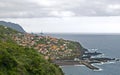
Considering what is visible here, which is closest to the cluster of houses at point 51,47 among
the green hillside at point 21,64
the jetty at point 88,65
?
the jetty at point 88,65

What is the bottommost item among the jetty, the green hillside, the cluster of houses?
the jetty

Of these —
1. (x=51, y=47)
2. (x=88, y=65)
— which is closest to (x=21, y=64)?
(x=88, y=65)

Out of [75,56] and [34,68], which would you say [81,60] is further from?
[34,68]

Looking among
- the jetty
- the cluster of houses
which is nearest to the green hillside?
the jetty

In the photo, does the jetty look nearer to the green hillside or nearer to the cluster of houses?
the cluster of houses

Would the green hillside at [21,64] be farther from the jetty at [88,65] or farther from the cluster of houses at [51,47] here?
the cluster of houses at [51,47]

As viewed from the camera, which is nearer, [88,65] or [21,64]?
[21,64]

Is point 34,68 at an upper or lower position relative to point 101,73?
upper

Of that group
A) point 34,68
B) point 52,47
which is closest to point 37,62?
point 34,68

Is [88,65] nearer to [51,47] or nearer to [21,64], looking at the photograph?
[51,47]

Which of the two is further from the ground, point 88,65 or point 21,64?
point 21,64

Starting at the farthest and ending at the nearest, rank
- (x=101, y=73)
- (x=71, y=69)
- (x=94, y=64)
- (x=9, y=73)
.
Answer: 1. (x=94, y=64)
2. (x=71, y=69)
3. (x=101, y=73)
4. (x=9, y=73)
